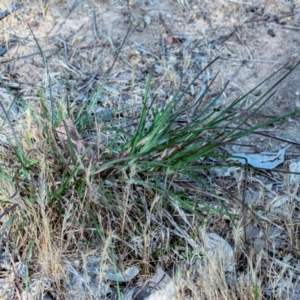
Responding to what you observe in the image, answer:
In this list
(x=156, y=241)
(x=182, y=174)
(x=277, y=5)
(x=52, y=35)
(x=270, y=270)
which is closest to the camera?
(x=270, y=270)

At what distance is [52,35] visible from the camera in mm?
2951

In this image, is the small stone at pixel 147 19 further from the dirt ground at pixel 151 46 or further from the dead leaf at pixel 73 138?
the dead leaf at pixel 73 138

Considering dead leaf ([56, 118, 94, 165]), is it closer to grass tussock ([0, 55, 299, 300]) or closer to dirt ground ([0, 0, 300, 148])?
grass tussock ([0, 55, 299, 300])

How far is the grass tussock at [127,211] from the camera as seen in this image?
6.34ft

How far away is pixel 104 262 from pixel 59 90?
1.01 m

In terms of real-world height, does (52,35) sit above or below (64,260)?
above

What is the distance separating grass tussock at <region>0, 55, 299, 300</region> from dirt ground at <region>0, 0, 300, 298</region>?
439 millimetres

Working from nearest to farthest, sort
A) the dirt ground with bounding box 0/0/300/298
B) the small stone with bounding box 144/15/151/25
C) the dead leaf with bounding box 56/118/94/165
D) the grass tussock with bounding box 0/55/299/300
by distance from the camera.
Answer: the grass tussock with bounding box 0/55/299/300 < the dead leaf with bounding box 56/118/94/165 < the dirt ground with bounding box 0/0/300/298 < the small stone with bounding box 144/15/151/25

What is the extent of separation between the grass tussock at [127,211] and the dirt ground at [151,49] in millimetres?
439

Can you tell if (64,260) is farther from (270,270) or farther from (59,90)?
(59,90)

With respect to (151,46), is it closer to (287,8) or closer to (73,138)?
(287,8)

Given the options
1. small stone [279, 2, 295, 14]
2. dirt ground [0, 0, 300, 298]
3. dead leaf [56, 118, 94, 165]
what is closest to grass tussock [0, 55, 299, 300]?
dead leaf [56, 118, 94, 165]

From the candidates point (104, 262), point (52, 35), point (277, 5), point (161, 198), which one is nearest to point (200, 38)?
point (277, 5)

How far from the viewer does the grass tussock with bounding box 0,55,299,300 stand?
193cm
